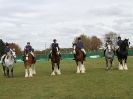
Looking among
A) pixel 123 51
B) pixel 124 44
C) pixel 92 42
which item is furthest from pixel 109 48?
pixel 92 42

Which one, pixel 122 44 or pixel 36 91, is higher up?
pixel 122 44

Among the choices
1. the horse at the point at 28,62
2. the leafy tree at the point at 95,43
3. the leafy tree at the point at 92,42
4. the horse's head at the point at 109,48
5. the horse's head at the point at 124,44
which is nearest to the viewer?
the horse at the point at 28,62

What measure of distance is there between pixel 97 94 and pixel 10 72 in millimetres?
16723

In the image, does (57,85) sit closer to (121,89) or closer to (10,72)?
(121,89)

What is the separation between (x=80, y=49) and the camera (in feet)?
105

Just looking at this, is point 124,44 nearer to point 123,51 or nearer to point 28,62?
point 123,51

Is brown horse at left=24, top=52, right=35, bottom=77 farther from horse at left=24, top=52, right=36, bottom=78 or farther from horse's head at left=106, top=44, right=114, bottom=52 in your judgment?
horse's head at left=106, top=44, right=114, bottom=52

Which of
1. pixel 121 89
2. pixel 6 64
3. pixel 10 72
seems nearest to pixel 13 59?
pixel 6 64

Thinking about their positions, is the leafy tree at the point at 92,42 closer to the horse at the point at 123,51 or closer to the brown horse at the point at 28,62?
the horse at the point at 123,51

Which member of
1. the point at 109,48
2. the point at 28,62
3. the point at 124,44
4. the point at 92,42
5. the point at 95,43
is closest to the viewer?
the point at 28,62

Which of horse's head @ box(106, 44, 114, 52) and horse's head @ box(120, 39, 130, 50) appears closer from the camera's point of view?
horse's head @ box(120, 39, 130, 50)

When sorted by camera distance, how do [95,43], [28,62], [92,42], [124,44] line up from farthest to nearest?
[92,42] < [95,43] < [124,44] < [28,62]

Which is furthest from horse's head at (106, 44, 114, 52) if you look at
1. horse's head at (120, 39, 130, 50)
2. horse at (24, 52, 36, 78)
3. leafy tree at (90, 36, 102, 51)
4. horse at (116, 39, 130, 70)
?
leafy tree at (90, 36, 102, 51)

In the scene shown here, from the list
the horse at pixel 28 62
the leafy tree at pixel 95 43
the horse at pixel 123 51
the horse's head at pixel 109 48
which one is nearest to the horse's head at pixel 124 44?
the horse at pixel 123 51
